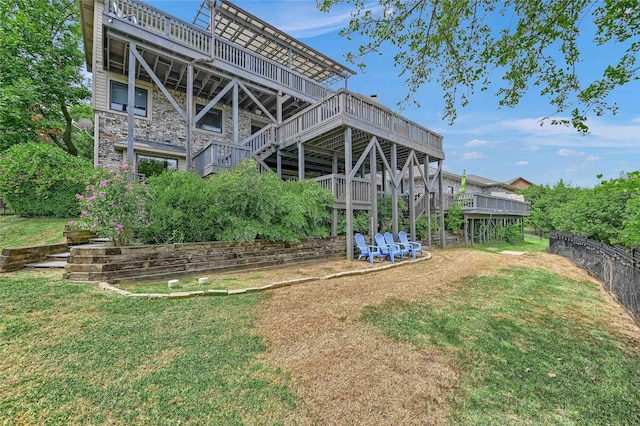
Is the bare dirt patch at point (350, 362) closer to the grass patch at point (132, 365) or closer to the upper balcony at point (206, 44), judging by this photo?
the grass patch at point (132, 365)

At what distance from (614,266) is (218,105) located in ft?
45.9

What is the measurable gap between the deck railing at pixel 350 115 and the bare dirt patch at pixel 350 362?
18.5ft

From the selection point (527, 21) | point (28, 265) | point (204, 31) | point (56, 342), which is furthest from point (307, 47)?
point (56, 342)

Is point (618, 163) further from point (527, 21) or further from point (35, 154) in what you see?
point (35, 154)

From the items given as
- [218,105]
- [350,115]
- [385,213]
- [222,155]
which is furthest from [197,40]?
[385,213]

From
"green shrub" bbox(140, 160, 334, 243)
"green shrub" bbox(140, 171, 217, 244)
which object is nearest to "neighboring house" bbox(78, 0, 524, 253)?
"green shrub" bbox(140, 160, 334, 243)

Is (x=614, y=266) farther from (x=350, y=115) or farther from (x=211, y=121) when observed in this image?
(x=211, y=121)

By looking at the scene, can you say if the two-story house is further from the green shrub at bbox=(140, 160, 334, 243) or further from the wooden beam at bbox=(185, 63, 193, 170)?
the green shrub at bbox=(140, 160, 334, 243)

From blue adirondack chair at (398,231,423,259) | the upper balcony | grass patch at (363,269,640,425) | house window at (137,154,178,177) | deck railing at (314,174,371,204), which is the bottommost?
grass patch at (363,269,640,425)

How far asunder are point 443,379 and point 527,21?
4590 millimetres

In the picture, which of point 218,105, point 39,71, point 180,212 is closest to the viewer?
point 180,212

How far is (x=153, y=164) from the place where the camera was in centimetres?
983

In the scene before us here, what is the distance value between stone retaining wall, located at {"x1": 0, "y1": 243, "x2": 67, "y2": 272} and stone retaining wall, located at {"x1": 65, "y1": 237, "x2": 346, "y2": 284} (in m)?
1.45

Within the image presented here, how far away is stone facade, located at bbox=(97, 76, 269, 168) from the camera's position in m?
9.48
